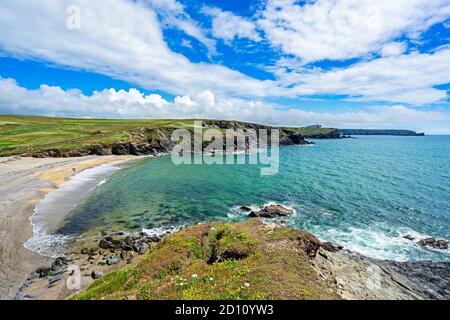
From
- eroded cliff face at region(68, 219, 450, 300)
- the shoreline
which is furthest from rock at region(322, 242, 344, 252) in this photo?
eroded cliff face at region(68, 219, 450, 300)

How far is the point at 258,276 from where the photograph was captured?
1641 cm

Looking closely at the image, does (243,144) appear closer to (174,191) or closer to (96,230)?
(174,191)

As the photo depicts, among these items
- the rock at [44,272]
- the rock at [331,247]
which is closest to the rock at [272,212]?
the rock at [331,247]

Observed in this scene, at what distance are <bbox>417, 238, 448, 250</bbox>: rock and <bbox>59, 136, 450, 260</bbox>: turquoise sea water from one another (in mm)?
1057

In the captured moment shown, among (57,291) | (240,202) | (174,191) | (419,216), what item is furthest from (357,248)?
(174,191)

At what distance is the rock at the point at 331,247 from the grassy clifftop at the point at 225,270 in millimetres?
6770

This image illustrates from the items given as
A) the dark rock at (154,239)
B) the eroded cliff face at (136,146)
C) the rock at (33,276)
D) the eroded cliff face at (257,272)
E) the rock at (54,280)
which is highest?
the eroded cliff face at (136,146)

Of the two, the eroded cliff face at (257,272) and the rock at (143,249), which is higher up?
the eroded cliff face at (257,272)

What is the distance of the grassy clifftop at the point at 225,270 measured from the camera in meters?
15.1

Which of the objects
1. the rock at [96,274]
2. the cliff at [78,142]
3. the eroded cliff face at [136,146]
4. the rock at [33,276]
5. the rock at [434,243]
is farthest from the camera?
the eroded cliff face at [136,146]

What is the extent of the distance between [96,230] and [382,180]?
70.7 metres

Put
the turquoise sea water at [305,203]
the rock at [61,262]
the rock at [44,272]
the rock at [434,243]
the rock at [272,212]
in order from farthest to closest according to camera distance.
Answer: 1. the rock at [272,212]
2. the turquoise sea water at [305,203]
3. the rock at [434,243]
4. the rock at [61,262]
5. the rock at [44,272]

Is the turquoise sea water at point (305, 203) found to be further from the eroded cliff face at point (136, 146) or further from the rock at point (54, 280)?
the eroded cliff face at point (136, 146)
